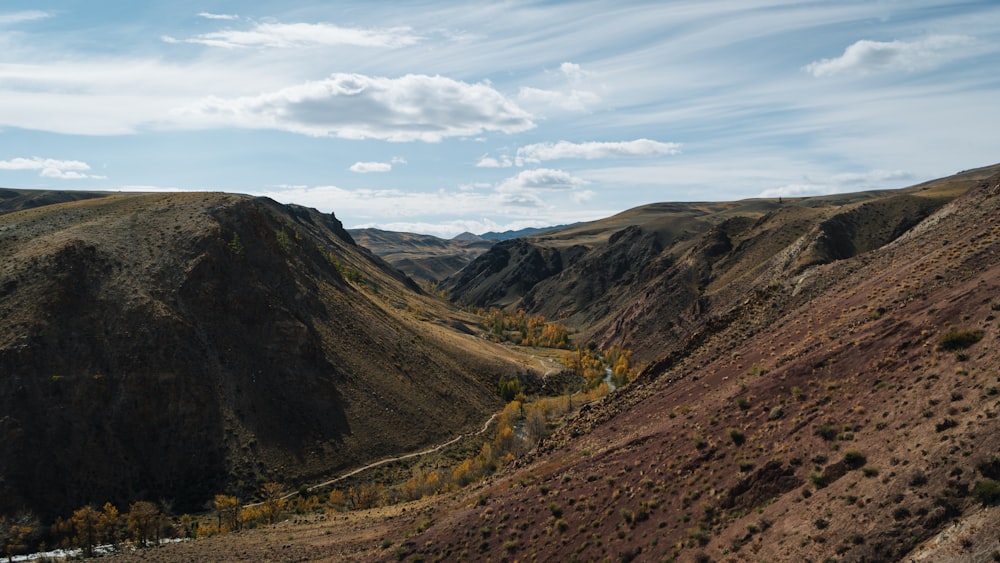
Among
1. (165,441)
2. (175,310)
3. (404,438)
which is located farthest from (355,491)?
(175,310)

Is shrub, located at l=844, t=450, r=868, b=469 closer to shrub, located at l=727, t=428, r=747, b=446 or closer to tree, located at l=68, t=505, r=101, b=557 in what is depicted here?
shrub, located at l=727, t=428, r=747, b=446

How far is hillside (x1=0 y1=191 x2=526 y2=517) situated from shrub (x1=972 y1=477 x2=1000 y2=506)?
7037 cm

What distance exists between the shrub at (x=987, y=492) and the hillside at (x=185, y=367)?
231 feet

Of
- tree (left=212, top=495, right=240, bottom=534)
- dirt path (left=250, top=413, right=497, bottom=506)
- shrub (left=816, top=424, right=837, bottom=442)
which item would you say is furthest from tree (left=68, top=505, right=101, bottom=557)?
shrub (left=816, top=424, right=837, bottom=442)

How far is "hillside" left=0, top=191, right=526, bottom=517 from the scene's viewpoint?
68.4 metres

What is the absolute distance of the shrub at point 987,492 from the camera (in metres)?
16.5

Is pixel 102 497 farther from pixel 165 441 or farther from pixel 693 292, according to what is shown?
pixel 693 292

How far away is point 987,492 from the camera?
16.6 metres

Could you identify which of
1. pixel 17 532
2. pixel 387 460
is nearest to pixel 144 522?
pixel 17 532

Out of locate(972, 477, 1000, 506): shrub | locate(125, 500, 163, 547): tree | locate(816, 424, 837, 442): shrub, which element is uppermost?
locate(972, 477, 1000, 506): shrub

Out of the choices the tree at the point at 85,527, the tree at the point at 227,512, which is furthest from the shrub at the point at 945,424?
the tree at the point at 85,527

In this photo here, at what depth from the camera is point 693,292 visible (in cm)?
14500

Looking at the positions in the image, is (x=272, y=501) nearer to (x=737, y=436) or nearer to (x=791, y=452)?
(x=737, y=436)

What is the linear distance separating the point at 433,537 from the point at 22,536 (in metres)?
46.7
